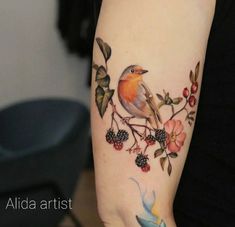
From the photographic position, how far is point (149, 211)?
0.63m

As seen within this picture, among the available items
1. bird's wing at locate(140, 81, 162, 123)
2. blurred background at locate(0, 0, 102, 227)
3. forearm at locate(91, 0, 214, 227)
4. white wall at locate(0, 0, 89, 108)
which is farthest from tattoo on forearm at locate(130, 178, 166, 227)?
white wall at locate(0, 0, 89, 108)

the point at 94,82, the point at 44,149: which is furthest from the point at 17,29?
the point at 94,82

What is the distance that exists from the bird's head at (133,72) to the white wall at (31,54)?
1.97m

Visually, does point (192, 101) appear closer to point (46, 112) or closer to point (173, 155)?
point (173, 155)

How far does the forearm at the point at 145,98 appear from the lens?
0.59m

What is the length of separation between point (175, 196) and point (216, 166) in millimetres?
81

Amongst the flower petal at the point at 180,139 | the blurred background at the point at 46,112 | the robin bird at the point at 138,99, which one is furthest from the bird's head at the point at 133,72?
the blurred background at the point at 46,112

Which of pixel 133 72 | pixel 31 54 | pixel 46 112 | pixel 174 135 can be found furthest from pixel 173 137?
pixel 31 54

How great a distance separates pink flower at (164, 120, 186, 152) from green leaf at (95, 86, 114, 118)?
9cm

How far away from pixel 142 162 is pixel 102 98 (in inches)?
4.1

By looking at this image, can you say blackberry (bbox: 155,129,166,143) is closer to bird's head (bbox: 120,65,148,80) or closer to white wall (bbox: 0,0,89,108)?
bird's head (bbox: 120,65,148,80)

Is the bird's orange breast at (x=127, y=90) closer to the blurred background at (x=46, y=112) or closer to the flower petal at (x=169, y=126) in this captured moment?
the flower petal at (x=169, y=126)

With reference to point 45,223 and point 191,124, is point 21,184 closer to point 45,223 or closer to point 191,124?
point 45,223

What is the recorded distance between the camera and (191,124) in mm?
630
